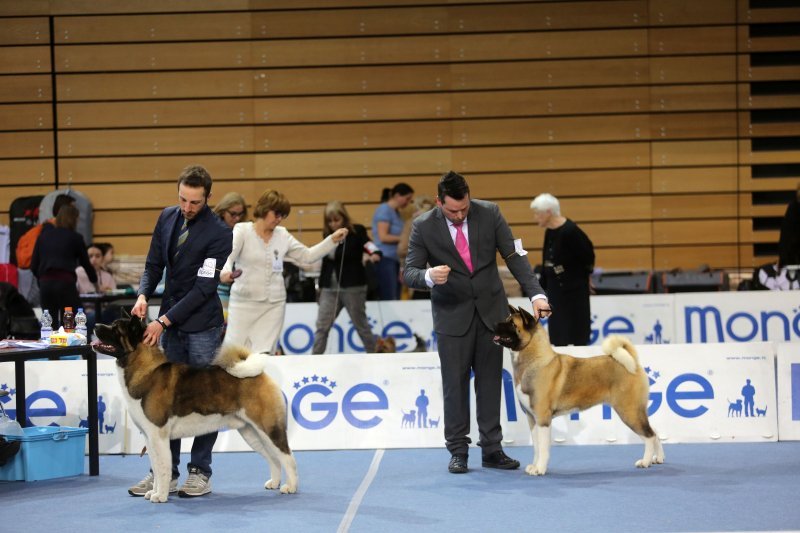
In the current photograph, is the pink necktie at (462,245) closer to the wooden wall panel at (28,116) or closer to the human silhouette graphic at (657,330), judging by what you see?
the human silhouette graphic at (657,330)

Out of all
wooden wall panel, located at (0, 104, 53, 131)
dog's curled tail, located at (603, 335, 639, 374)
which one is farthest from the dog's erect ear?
wooden wall panel, located at (0, 104, 53, 131)

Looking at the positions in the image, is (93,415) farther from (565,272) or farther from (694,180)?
(694,180)

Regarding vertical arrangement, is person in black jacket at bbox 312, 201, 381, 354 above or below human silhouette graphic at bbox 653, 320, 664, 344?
above

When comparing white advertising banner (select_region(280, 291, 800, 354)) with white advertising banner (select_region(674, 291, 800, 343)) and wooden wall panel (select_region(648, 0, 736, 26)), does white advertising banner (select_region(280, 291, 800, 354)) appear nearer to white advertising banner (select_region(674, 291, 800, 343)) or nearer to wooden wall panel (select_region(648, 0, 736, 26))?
white advertising banner (select_region(674, 291, 800, 343))

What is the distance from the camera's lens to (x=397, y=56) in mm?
12828

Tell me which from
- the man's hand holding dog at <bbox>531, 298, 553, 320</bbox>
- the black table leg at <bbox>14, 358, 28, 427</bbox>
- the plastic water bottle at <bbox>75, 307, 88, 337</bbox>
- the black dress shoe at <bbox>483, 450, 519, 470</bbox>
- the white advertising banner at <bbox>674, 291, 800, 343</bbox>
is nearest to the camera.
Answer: the man's hand holding dog at <bbox>531, 298, 553, 320</bbox>

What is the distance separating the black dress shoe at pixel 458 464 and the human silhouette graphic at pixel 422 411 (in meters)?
0.84

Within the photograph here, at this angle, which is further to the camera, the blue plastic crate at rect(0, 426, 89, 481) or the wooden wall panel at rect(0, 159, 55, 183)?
the wooden wall panel at rect(0, 159, 55, 183)

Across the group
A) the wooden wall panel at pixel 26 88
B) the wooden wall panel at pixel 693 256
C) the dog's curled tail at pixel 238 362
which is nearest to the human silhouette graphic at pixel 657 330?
the wooden wall panel at pixel 693 256

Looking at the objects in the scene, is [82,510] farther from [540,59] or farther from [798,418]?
[540,59]

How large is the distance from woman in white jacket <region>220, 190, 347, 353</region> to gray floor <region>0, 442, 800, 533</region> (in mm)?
866

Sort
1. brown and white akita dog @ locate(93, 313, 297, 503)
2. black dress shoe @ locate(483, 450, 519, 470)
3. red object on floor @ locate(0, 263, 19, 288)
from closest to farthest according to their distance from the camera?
1. brown and white akita dog @ locate(93, 313, 297, 503)
2. black dress shoe @ locate(483, 450, 519, 470)
3. red object on floor @ locate(0, 263, 19, 288)

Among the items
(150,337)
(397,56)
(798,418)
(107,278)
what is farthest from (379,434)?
(397,56)

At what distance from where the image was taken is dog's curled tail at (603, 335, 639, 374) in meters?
5.69
